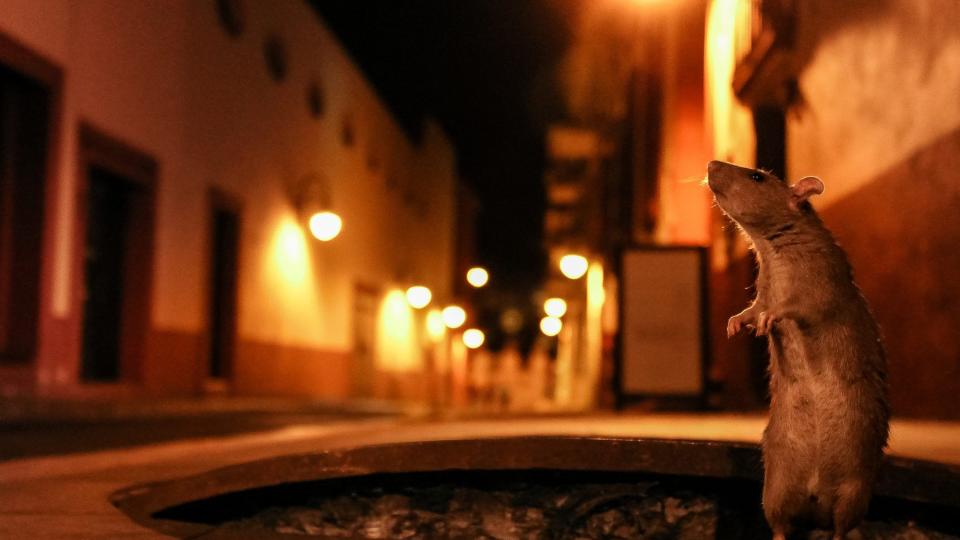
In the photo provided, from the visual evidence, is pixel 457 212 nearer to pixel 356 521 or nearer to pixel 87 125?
pixel 87 125

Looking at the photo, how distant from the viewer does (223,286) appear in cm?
1722

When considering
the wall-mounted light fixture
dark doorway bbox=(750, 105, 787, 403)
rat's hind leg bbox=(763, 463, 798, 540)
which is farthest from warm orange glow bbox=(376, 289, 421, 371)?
rat's hind leg bbox=(763, 463, 798, 540)

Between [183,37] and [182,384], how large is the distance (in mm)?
4534

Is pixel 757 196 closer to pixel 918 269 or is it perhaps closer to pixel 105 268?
pixel 918 269

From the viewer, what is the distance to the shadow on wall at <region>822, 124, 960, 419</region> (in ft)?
22.5

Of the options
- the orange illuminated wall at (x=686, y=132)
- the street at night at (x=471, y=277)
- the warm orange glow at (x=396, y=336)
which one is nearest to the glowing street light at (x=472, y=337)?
the warm orange glow at (x=396, y=336)

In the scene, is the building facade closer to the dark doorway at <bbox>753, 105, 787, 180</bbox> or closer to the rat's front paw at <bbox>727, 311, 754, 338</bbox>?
the dark doorway at <bbox>753, 105, 787, 180</bbox>

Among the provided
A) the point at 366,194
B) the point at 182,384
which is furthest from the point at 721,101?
the point at 366,194

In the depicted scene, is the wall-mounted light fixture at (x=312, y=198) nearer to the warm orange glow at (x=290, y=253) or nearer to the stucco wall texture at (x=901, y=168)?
the warm orange glow at (x=290, y=253)

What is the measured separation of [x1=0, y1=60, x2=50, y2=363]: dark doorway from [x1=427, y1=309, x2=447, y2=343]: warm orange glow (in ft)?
Answer: 89.5

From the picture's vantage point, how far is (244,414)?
43.3 feet

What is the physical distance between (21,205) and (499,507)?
799 centimetres

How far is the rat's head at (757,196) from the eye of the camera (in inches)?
117

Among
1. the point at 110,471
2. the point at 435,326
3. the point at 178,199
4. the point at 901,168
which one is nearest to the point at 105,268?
the point at 178,199
